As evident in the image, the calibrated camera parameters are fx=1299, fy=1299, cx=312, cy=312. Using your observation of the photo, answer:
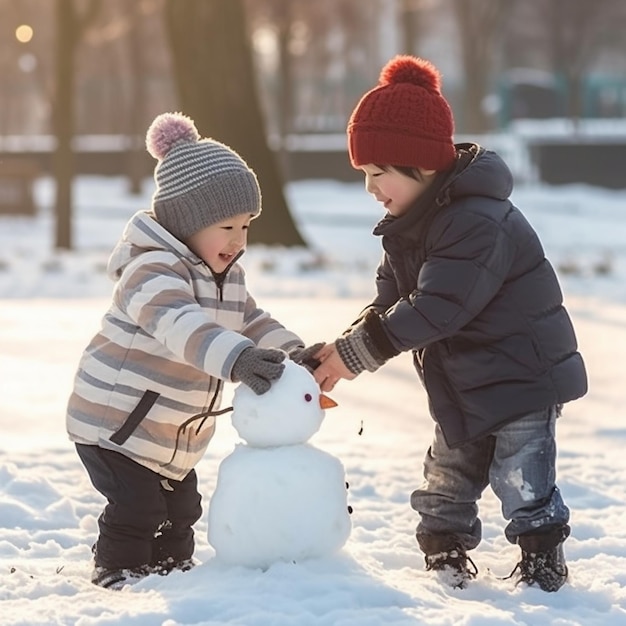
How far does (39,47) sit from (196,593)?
4114cm

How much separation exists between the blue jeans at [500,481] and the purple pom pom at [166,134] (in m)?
1.13

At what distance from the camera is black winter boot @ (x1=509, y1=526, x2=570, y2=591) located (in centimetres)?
355

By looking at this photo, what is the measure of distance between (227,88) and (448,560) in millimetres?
11767

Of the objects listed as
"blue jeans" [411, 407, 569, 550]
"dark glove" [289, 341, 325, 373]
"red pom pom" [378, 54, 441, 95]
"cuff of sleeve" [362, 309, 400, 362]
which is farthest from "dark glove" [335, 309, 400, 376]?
"red pom pom" [378, 54, 441, 95]

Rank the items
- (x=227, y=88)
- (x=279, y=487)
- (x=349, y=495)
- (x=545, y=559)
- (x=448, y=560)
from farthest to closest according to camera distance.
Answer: (x=227, y=88), (x=349, y=495), (x=448, y=560), (x=545, y=559), (x=279, y=487)

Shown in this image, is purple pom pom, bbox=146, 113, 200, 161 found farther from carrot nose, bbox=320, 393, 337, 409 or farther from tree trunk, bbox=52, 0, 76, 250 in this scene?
tree trunk, bbox=52, 0, 76, 250

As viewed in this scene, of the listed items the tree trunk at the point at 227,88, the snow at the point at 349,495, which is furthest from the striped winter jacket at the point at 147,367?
the tree trunk at the point at 227,88

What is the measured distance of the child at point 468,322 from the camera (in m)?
3.47

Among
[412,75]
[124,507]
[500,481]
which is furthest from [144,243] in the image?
[500,481]

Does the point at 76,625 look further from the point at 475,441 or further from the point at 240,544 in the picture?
the point at 475,441

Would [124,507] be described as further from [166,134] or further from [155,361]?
[166,134]

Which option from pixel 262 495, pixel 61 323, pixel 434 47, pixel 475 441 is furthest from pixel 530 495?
pixel 434 47

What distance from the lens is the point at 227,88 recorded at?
14930 millimetres

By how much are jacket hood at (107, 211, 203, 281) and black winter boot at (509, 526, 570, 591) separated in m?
1.21
